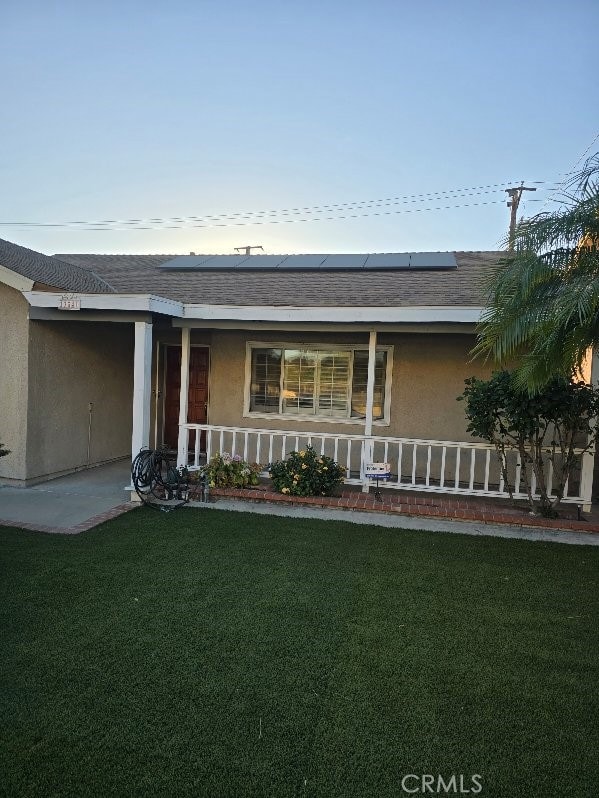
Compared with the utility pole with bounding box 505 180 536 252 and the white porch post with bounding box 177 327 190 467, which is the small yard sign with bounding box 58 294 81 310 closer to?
the white porch post with bounding box 177 327 190 467

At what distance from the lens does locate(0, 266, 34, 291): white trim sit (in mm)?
7238

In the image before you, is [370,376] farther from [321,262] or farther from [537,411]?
[321,262]

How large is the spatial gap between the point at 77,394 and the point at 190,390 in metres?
2.16

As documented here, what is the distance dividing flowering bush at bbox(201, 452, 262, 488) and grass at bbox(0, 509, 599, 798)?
6.50 feet

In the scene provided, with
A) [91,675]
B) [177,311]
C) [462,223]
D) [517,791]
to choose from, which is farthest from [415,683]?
[462,223]

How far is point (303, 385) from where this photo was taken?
927cm

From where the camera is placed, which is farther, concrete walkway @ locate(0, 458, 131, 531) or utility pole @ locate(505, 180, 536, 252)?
utility pole @ locate(505, 180, 536, 252)

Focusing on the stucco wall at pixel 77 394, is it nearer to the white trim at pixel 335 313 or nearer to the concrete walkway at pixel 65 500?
the concrete walkway at pixel 65 500

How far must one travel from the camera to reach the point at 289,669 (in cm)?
333

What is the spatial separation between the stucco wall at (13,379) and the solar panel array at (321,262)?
376 cm

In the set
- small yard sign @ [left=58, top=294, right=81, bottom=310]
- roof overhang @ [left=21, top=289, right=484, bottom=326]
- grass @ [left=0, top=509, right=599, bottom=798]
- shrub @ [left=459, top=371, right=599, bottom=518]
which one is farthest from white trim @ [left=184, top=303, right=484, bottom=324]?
grass @ [left=0, top=509, right=599, bottom=798]

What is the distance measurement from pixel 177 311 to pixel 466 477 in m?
5.19

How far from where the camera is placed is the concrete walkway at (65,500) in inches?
247

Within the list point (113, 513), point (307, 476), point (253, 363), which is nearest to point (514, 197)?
point (253, 363)
